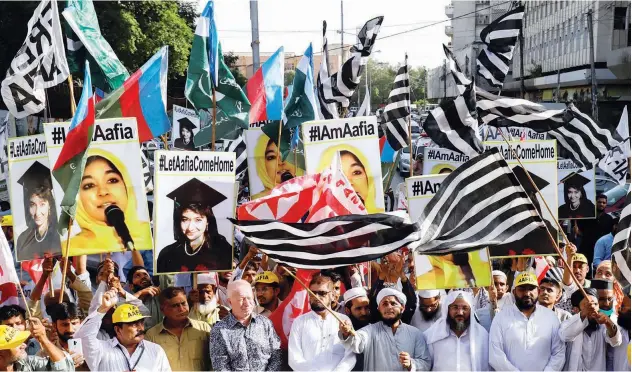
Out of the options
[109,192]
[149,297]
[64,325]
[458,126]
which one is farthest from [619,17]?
[64,325]

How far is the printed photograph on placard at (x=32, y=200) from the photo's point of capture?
9094 millimetres

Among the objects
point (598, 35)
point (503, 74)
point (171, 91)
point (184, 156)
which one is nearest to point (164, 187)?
point (184, 156)

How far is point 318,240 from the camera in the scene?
23.5 ft

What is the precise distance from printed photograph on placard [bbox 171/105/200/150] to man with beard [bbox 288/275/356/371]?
28.9 ft

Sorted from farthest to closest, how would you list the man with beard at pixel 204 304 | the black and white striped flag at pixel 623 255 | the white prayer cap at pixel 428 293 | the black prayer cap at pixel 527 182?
1. the black prayer cap at pixel 527 182
2. the white prayer cap at pixel 428 293
3. the man with beard at pixel 204 304
4. the black and white striped flag at pixel 623 255

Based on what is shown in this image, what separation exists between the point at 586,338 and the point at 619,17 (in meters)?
47.4

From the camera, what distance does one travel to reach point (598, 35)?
173 ft

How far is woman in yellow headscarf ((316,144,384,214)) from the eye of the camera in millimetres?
9820

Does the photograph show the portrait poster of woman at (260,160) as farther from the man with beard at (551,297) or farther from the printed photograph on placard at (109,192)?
the man with beard at (551,297)

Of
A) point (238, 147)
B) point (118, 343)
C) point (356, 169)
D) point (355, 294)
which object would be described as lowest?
point (118, 343)

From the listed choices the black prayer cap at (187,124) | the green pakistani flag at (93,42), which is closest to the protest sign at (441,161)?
the green pakistani flag at (93,42)

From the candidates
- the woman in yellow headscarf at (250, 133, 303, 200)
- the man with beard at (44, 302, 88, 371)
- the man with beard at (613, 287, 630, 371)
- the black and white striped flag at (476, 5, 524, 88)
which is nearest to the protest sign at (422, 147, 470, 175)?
the black and white striped flag at (476, 5, 524, 88)

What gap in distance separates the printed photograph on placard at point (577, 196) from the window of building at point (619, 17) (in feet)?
133

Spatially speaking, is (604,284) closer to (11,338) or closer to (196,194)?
(196,194)
